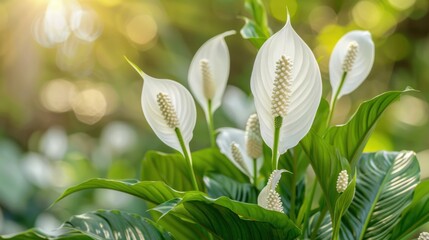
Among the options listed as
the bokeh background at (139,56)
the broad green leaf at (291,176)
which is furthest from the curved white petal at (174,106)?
the bokeh background at (139,56)

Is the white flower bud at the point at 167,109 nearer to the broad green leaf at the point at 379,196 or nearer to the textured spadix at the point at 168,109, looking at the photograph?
the textured spadix at the point at 168,109

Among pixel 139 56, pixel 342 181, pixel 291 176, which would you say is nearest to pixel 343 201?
pixel 342 181

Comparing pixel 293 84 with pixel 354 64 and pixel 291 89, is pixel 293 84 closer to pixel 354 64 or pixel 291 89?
pixel 291 89

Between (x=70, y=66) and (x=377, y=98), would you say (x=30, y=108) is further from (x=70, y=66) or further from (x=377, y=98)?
(x=377, y=98)

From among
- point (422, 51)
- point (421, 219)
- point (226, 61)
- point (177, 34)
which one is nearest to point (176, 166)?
point (226, 61)

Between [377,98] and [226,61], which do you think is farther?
[226,61]

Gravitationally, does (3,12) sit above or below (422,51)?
above

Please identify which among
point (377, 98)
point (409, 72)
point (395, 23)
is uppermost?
point (377, 98)

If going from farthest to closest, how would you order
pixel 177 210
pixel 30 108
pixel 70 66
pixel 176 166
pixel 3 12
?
→ 1. pixel 70 66
2. pixel 3 12
3. pixel 30 108
4. pixel 176 166
5. pixel 177 210
